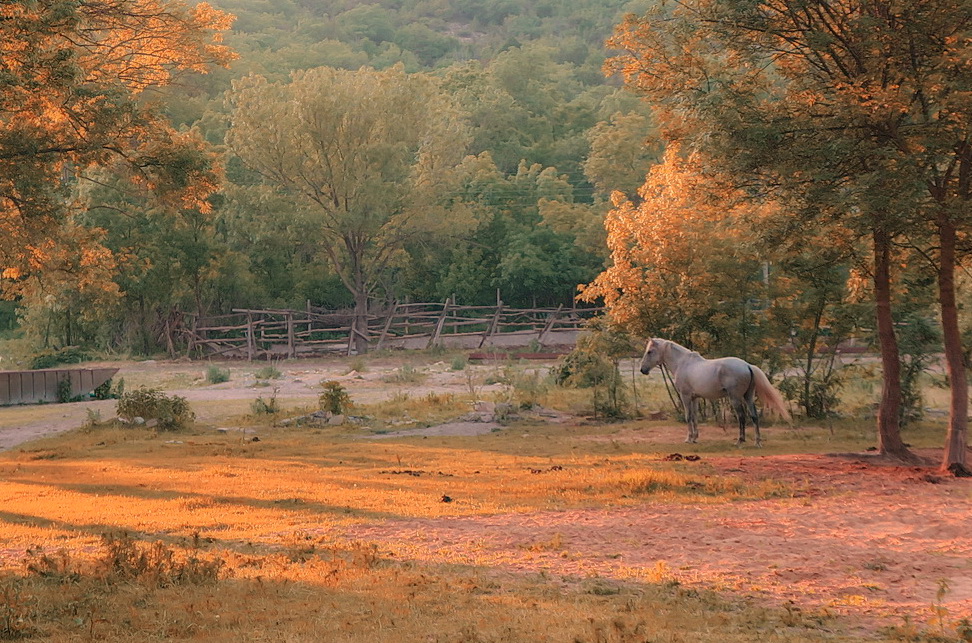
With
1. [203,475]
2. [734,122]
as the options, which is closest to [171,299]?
[203,475]

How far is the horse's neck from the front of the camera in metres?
18.5

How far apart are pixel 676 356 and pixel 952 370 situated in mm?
5245

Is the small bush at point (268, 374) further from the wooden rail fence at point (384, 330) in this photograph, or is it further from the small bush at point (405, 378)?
the wooden rail fence at point (384, 330)

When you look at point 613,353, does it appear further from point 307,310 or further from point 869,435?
point 307,310

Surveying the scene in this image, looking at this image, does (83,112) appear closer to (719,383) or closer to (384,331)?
(719,383)

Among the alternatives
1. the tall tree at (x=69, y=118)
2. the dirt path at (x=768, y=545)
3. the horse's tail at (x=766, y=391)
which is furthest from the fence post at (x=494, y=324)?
the dirt path at (x=768, y=545)

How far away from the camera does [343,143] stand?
44.9 metres

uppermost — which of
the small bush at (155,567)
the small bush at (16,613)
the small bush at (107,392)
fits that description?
the small bush at (16,613)

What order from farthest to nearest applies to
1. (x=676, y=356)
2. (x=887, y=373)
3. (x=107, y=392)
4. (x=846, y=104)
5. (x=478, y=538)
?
(x=107, y=392) → (x=676, y=356) → (x=887, y=373) → (x=846, y=104) → (x=478, y=538)

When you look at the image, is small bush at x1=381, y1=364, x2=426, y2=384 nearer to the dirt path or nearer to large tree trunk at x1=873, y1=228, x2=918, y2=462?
large tree trunk at x1=873, y1=228, x2=918, y2=462

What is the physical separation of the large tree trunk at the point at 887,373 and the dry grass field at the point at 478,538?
57 centimetres

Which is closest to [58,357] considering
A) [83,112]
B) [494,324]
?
[494,324]

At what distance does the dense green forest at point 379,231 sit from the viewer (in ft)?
148

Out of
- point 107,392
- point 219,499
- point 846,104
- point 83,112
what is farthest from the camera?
point 107,392
